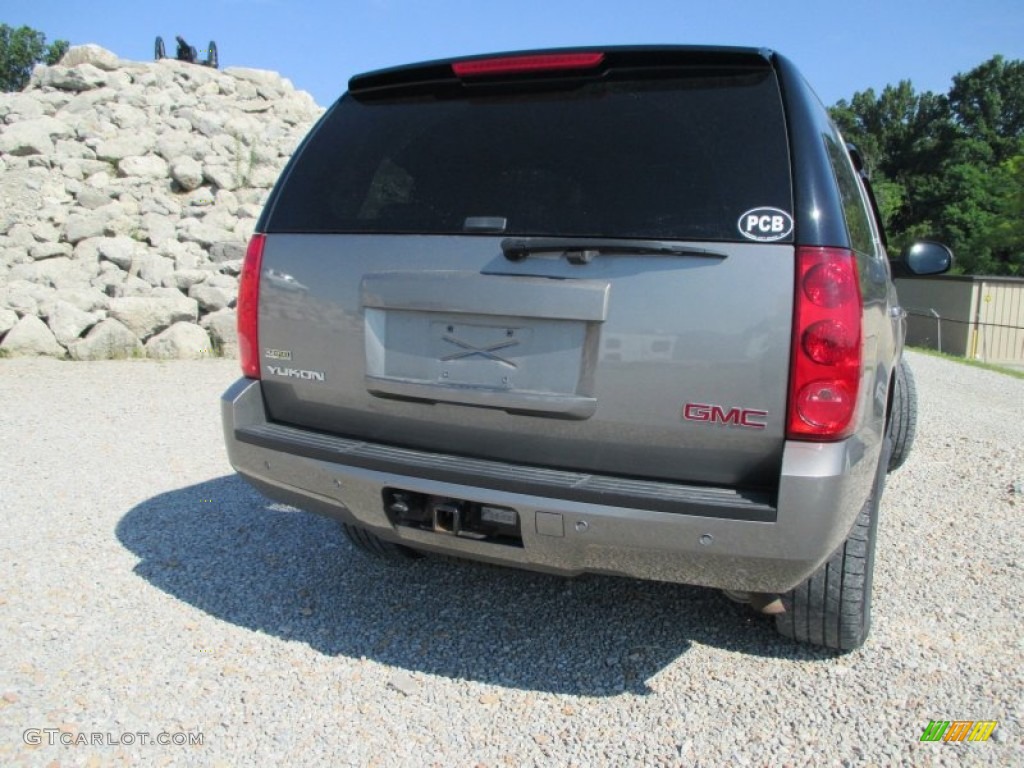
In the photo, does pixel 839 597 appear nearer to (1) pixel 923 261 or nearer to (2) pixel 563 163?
(2) pixel 563 163

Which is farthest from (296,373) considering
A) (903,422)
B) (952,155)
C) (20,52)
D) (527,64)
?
(20,52)

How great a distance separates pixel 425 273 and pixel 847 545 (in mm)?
1662

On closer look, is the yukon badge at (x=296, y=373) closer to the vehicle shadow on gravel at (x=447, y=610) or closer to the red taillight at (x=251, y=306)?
the red taillight at (x=251, y=306)

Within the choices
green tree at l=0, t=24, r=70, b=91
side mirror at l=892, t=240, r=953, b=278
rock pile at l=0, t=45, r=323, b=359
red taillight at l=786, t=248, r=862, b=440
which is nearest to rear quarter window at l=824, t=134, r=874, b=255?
red taillight at l=786, t=248, r=862, b=440

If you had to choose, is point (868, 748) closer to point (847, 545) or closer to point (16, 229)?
point (847, 545)

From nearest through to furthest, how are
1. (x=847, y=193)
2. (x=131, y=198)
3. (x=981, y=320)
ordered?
(x=847, y=193), (x=131, y=198), (x=981, y=320)

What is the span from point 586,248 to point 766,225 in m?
0.50

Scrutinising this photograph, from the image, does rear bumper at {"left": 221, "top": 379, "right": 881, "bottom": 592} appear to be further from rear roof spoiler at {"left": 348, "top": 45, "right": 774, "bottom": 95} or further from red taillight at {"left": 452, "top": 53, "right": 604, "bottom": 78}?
red taillight at {"left": 452, "top": 53, "right": 604, "bottom": 78}

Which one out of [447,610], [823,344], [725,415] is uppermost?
[823,344]

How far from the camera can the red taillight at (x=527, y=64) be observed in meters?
2.48

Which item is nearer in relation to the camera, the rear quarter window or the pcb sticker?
the pcb sticker

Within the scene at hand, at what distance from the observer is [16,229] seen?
1214 centimetres

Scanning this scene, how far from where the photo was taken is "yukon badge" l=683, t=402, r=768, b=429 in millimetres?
2156

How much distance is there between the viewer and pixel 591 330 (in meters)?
2.26
